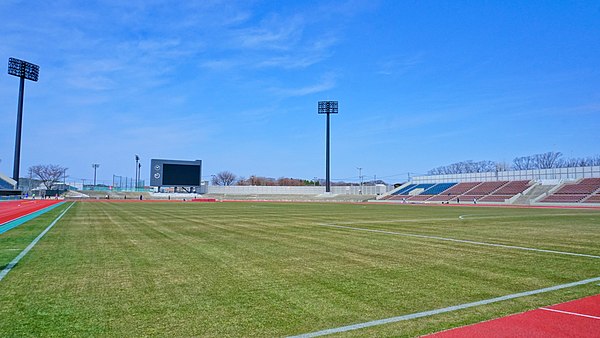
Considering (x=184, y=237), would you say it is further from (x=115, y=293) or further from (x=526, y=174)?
(x=526, y=174)

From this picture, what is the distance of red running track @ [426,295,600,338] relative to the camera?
155 inches

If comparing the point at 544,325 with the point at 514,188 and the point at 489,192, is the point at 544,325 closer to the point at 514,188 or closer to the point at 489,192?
the point at 514,188

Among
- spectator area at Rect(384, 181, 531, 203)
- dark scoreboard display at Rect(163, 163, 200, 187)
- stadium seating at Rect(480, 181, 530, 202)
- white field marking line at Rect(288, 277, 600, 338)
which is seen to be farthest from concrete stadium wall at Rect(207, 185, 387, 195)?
white field marking line at Rect(288, 277, 600, 338)

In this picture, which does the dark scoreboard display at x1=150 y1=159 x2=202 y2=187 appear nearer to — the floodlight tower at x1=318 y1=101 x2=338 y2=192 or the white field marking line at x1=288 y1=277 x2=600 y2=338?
the floodlight tower at x1=318 y1=101 x2=338 y2=192

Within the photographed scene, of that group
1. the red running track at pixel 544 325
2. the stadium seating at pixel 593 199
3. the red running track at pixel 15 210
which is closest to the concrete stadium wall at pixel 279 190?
the stadium seating at pixel 593 199

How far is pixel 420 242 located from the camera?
11523mm

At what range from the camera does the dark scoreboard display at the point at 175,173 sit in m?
82.1

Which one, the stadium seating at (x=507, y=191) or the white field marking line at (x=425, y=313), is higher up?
the stadium seating at (x=507, y=191)

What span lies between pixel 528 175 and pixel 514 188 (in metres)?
7.58

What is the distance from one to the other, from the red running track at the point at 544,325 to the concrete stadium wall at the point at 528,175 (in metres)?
73.5

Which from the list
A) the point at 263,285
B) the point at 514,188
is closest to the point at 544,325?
the point at 263,285

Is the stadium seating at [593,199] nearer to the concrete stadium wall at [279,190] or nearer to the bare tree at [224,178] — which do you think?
the concrete stadium wall at [279,190]

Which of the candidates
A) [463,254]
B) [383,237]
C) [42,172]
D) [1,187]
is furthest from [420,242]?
[42,172]

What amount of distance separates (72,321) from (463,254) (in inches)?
→ 325
